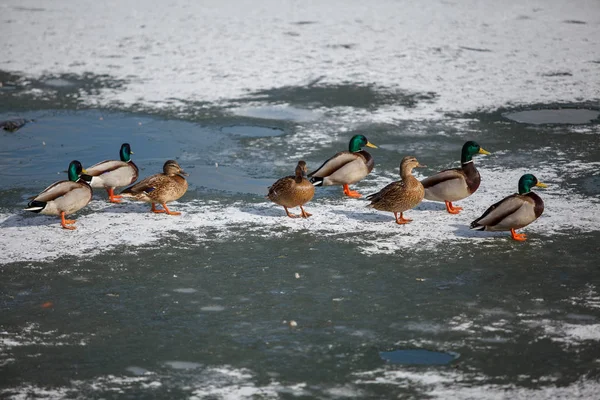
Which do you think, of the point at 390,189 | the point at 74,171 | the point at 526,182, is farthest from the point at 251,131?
the point at 526,182

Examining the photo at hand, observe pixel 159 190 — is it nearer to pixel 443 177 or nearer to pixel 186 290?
pixel 186 290

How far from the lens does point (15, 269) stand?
740 cm

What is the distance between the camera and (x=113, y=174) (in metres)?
9.16

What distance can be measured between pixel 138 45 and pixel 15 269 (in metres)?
9.58

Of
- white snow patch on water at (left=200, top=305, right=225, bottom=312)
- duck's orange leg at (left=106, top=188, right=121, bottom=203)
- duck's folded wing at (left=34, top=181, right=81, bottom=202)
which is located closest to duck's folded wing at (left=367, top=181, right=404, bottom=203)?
white snow patch on water at (left=200, top=305, right=225, bottom=312)

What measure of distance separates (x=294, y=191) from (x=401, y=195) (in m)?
0.99

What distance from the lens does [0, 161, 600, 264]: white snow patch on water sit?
793 cm

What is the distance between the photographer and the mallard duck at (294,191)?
8391mm

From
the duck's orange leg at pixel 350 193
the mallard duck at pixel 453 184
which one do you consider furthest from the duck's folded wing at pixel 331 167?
the mallard duck at pixel 453 184

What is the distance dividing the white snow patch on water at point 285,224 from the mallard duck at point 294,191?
19 cm

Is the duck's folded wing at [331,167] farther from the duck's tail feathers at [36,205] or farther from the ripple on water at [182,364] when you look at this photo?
the ripple on water at [182,364]

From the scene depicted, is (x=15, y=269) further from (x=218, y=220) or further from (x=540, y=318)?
(x=540, y=318)

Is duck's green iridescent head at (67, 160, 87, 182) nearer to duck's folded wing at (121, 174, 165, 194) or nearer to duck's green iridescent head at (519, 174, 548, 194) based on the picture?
duck's folded wing at (121, 174, 165, 194)

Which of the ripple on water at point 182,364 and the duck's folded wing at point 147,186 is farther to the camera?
the duck's folded wing at point 147,186
